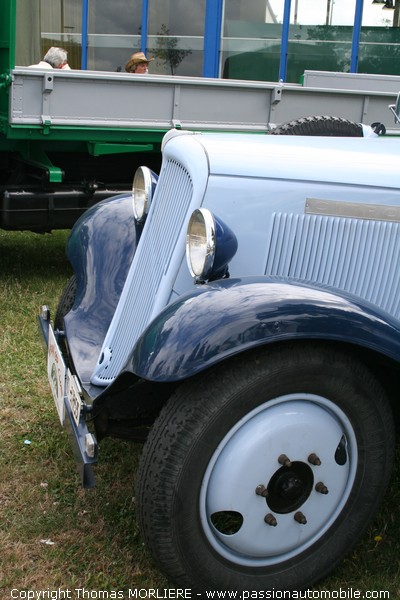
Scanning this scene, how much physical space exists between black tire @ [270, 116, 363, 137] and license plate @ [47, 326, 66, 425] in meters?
1.74

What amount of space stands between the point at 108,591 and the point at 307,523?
724mm

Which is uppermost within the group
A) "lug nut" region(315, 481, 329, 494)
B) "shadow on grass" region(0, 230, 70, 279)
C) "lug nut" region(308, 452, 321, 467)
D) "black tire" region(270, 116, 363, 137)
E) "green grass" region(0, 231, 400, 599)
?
"black tire" region(270, 116, 363, 137)

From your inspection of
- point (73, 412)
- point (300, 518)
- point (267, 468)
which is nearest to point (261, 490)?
point (267, 468)

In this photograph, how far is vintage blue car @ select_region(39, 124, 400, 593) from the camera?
2.14 m

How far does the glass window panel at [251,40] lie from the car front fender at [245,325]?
8.41 metres

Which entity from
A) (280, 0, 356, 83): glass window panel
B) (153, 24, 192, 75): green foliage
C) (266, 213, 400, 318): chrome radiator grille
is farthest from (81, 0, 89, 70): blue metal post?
(266, 213, 400, 318): chrome radiator grille

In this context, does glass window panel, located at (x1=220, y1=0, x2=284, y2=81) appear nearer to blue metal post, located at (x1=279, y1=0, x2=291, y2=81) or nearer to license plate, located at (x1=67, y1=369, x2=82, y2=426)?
blue metal post, located at (x1=279, y1=0, x2=291, y2=81)

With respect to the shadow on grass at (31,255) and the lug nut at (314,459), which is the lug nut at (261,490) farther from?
the shadow on grass at (31,255)

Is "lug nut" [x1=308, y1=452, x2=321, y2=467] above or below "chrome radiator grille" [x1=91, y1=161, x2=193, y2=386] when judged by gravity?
below

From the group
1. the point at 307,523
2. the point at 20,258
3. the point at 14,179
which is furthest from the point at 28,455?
the point at 20,258

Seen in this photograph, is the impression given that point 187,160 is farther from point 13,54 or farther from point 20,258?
point 20,258

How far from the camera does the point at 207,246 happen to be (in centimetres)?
230

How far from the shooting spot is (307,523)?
7.57ft

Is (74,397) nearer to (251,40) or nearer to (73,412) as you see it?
(73,412)
